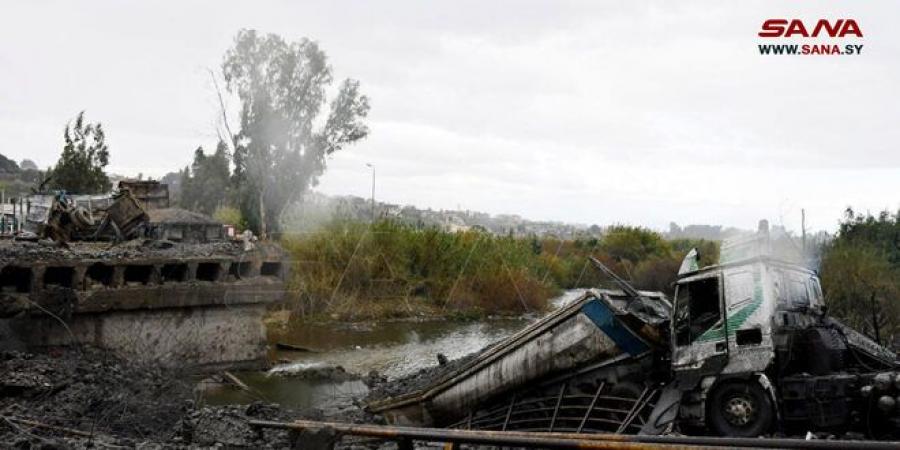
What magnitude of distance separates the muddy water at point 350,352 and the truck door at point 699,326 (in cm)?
414

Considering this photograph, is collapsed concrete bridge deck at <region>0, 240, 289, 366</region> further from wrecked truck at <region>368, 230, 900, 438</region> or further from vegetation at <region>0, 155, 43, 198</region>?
vegetation at <region>0, 155, 43, 198</region>

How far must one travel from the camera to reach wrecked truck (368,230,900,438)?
26.2 feet

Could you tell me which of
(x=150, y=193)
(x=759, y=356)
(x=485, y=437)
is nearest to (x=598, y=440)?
Answer: (x=485, y=437)

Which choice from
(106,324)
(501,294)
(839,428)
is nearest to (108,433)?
(106,324)

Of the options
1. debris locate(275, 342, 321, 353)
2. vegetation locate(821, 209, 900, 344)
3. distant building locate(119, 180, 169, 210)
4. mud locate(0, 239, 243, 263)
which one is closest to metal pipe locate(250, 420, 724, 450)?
mud locate(0, 239, 243, 263)

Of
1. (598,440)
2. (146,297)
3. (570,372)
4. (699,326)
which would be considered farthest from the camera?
(146,297)

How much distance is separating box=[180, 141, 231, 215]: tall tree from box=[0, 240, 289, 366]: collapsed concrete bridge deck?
33889mm

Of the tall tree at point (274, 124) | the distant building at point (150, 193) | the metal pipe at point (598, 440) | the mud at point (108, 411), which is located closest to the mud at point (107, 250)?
the mud at point (108, 411)

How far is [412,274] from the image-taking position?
27.5 m

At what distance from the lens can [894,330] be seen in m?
15.4

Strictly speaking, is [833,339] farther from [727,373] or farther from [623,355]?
[623,355]

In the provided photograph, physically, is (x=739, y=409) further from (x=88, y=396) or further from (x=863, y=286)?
(x=863, y=286)

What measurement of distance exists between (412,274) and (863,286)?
15.2 meters

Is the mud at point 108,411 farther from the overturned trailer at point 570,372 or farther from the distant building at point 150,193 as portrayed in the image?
the distant building at point 150,193
